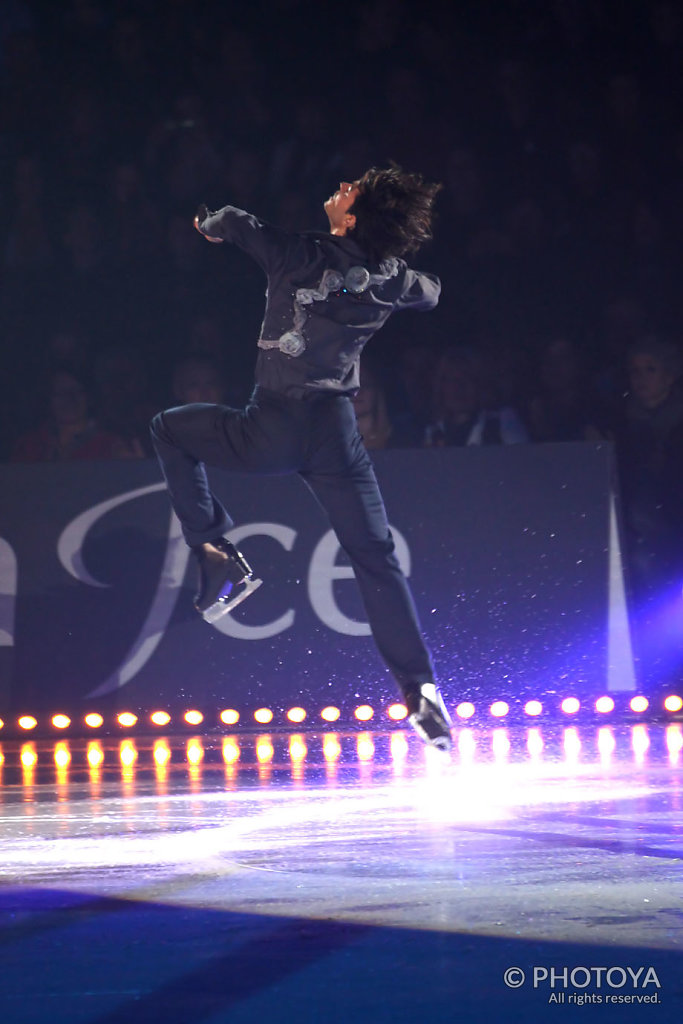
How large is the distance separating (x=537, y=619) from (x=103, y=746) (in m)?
1.95

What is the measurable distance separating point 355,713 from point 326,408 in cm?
213

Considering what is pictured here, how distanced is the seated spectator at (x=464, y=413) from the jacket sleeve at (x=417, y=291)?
245 centimetres

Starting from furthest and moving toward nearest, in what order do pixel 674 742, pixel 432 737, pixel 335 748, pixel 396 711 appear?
pixel 396 711
pixel 335 748
pixel 674 742
pixel 432 737

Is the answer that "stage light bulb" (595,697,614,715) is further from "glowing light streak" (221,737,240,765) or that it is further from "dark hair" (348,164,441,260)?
"dark hair" (348,164,441,260)

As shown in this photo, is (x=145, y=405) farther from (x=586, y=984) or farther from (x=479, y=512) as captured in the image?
(x=586, y=984)

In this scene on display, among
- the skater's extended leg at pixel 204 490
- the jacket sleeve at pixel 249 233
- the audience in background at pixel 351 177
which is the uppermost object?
the audience in background at pixel 351 177

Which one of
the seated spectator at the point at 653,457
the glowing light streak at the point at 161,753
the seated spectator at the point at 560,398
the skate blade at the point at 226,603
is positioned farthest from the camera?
the seated spectator at the point at 560,398

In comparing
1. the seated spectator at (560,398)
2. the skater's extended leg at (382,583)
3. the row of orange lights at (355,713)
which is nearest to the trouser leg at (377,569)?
the skater's extended leg at (382,583)

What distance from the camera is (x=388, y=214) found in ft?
12.5

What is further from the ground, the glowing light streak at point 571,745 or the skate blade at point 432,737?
the skate blade at point 432,737

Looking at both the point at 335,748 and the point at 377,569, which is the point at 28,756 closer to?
the point at 335,748

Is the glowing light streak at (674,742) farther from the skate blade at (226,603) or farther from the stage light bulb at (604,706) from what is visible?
the skate blade at (226,603)

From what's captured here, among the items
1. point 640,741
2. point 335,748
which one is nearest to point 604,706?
point 640,741

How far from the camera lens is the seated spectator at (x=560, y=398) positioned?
6.62 m
